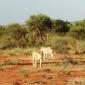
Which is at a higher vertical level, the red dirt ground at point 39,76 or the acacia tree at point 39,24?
the acacia tree at point 39,24

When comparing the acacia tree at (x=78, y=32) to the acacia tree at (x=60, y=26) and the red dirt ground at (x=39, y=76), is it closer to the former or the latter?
the acacia tree at (x=60, y=26)

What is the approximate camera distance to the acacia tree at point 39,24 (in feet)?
128

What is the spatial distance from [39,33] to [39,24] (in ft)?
3.22

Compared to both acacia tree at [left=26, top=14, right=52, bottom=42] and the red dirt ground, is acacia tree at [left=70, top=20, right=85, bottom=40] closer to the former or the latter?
acacia tree at [left=26, top=14, right=52, bottom=42]

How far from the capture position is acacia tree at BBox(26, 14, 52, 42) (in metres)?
38.9

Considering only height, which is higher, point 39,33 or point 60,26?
point 60,26

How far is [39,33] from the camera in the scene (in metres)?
38.7

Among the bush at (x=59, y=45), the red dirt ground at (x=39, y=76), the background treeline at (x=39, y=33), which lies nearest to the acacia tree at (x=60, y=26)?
the background treeline at (x=39, y=33)

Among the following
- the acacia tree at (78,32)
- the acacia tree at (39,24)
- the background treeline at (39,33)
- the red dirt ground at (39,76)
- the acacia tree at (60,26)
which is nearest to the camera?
the red dirt ground at (39,76)

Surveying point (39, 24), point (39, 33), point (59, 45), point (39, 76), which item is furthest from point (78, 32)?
point (39, 76)

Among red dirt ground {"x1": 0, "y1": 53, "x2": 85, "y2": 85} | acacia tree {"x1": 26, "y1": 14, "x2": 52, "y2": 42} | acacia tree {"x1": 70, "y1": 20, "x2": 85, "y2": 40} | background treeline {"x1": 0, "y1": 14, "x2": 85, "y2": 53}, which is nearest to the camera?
red dirt ground {"x1": 0, "y1": 53, "x2": 85, "y2": 85}

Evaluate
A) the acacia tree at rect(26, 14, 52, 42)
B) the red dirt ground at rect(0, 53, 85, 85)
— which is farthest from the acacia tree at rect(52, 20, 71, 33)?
the red dirt ground at rect(0, 53, 85, 85)

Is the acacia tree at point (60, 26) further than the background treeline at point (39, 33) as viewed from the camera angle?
Yes

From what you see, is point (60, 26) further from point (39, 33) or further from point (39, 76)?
point (39, 76)
